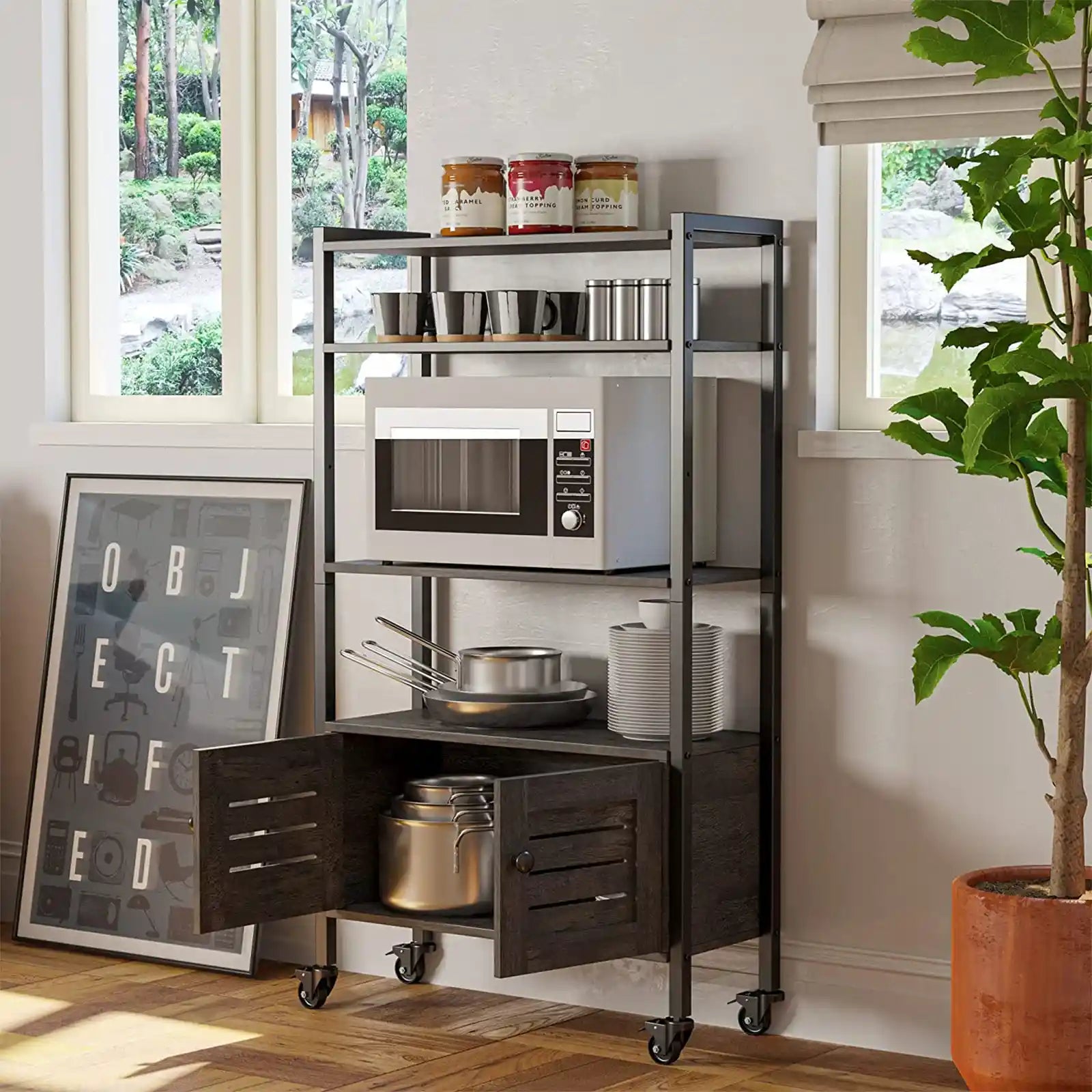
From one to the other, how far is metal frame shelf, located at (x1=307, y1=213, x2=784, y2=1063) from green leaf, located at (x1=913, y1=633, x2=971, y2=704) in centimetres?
51

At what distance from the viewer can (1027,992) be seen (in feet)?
9.36

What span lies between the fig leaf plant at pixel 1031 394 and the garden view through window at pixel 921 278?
0.53m

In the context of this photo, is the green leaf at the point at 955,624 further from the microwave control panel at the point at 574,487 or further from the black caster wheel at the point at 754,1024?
the black caster wheel at the point at 754,1024

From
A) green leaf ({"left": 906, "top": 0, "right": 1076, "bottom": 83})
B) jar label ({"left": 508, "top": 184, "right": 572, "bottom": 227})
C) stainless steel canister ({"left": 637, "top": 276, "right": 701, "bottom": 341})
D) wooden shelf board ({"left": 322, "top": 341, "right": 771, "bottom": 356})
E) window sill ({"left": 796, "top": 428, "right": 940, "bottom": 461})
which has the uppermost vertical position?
green leaf ({"left": 906, "top": 0, "right": 1076, "bottom": 83})

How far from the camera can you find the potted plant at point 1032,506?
2803 millimetres

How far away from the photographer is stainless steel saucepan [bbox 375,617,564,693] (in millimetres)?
3572

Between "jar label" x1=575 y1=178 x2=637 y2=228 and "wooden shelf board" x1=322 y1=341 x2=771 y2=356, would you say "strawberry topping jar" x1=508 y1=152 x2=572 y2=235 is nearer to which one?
"jar label" x1=575 y1=178 x2=637 y2=228

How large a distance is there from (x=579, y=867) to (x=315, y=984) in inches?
29.9

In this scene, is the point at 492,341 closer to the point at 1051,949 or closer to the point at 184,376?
the point at 184,376

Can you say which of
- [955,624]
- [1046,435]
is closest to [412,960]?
[955,624]

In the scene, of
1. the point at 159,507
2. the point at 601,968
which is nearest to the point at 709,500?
the point at 601,968

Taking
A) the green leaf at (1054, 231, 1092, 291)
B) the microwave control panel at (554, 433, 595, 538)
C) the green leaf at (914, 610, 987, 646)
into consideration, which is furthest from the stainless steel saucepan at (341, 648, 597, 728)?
the green leaf at (1054, 231, 1092, 291)

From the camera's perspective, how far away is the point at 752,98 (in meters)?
3.57

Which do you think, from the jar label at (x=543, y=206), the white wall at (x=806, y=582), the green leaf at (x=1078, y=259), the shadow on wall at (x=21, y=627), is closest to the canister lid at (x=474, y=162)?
the jar label at (x=543, y=206)
